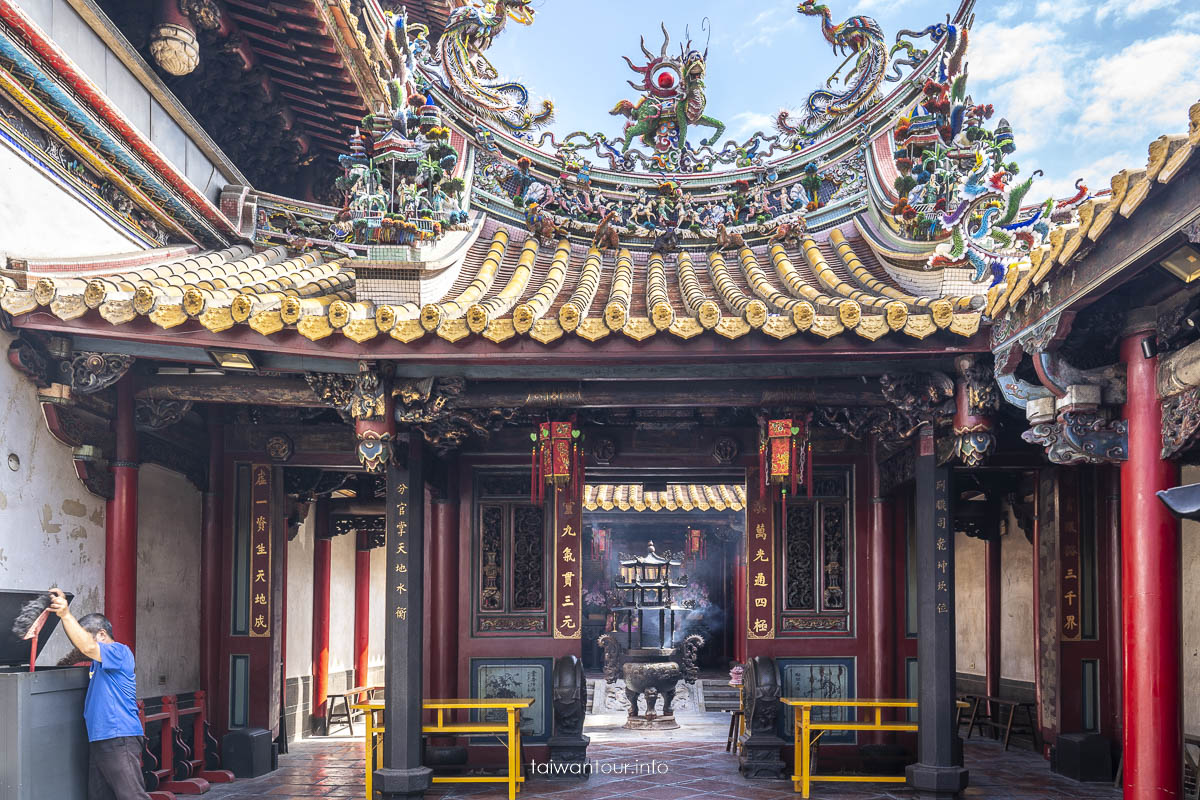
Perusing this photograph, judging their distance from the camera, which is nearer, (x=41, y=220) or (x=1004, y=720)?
(x=41, y=220)

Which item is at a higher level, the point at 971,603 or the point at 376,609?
the point at 971,603

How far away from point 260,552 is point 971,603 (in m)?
9.51

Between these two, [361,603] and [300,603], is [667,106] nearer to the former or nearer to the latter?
[300,603]

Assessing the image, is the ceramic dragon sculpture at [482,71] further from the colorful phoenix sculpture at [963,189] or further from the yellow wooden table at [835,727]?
the yellow wooden table at [835,727]

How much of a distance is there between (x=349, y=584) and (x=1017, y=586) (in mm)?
8800

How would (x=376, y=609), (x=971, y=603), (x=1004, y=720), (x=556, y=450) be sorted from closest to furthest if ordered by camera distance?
1. (x=556, y=450)
2. (x=1004, y=720)
3. (x=971, y=603)
4. (x=376, y=609)

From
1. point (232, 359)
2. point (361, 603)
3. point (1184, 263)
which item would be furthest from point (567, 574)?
point (361, 603)

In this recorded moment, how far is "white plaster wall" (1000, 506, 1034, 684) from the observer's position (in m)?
12.4

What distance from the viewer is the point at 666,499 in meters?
17.4

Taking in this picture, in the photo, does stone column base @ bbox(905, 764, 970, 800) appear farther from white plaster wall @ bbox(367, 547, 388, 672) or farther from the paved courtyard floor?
white plaster wall @ bbox(367, 547, 388, 672)

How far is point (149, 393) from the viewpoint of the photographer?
7.42m

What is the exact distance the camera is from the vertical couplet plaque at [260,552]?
30.4 feet

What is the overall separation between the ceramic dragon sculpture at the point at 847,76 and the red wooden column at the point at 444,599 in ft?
13.8

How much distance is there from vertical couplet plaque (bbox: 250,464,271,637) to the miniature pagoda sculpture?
5.39 m
